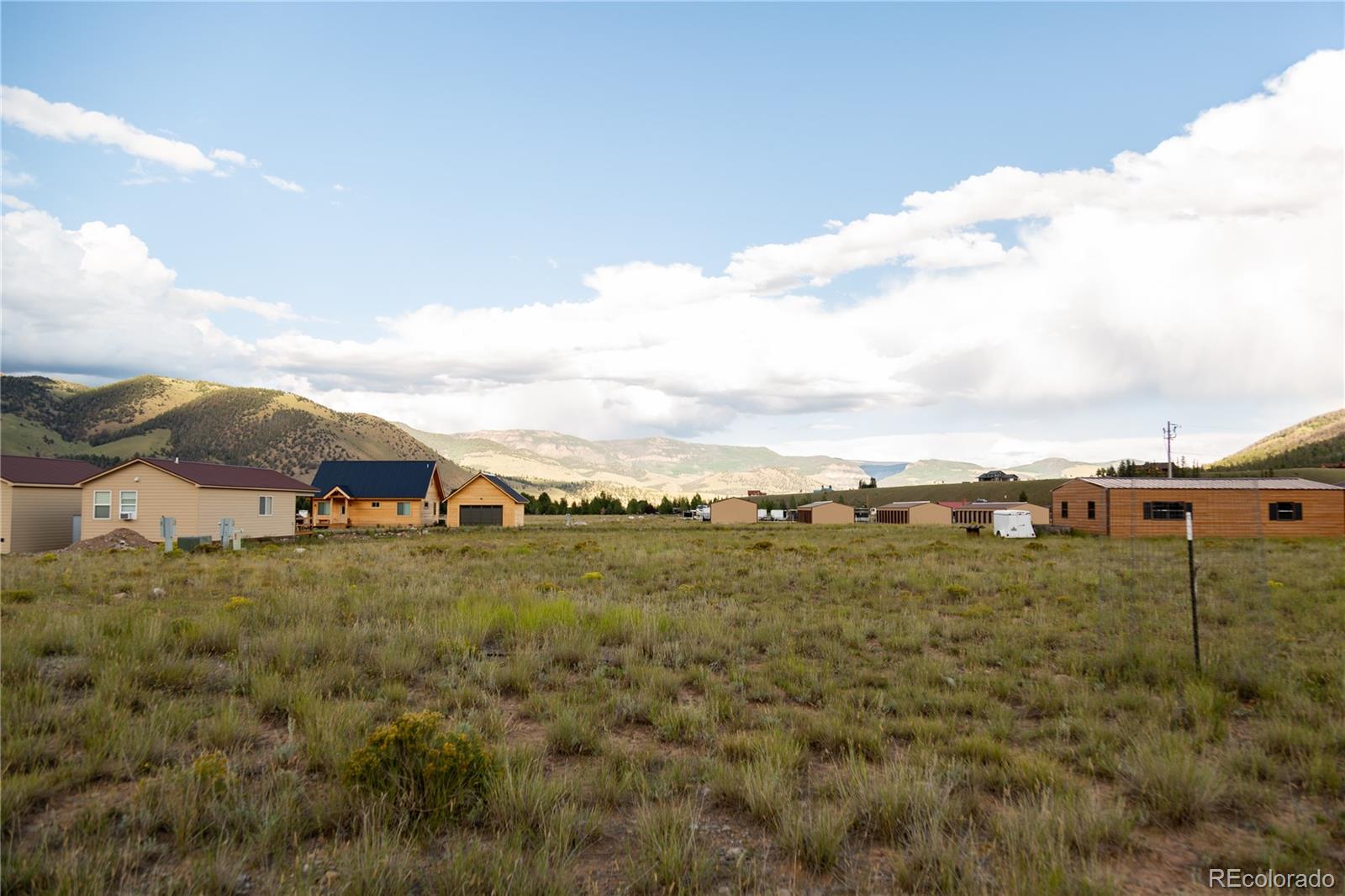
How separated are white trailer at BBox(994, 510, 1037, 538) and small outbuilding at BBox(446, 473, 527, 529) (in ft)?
127

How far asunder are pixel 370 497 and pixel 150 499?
20080mm

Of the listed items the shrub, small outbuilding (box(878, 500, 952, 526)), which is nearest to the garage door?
small outbuilding (box(878, 500, 952, 526))

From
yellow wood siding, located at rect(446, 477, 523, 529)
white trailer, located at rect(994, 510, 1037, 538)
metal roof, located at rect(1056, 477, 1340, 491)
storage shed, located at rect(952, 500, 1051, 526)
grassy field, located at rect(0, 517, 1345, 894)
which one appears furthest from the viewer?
storage shed, located at rect(952, 500, 1051, 526)

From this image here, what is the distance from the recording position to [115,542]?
105 ft

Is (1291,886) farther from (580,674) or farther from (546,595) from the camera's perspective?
(546,595)

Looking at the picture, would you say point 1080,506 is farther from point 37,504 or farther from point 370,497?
point 37,504

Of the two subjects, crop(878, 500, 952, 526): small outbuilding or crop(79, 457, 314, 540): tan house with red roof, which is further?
crop(878, 500, 952, 526): small outbuilding

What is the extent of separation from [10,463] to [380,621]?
130 feet

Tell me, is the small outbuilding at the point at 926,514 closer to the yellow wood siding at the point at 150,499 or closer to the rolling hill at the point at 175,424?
the yellow wood siding at the point at 150,499

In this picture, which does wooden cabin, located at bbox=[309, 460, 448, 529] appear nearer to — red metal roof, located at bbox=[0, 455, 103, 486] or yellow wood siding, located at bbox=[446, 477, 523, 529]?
yellow wood siding, located at bbox=[446, 477, 523, 529]

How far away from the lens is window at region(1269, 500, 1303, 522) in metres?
40.7

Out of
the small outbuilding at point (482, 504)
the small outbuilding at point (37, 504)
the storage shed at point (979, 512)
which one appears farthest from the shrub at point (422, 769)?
the storage shed at point (979, 512)

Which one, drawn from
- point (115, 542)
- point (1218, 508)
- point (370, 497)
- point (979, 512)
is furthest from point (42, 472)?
point (979, 512)

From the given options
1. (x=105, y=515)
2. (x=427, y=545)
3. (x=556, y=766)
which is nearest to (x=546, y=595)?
(x=556, y=766)
